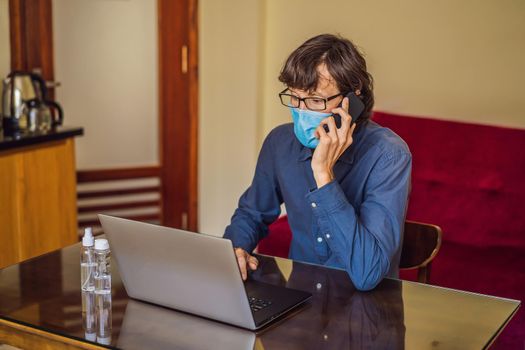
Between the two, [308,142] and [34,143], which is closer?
[308,142]

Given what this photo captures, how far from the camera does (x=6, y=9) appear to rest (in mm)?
3654

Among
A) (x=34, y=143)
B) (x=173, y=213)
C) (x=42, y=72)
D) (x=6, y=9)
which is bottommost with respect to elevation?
(x=173, y=213)

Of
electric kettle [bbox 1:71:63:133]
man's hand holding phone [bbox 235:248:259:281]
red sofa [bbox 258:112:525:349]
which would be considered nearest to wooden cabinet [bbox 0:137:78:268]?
electric kettle [bbox 1:71:63:133]

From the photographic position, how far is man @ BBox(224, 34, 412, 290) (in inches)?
67.0

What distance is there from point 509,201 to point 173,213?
2.00 meters

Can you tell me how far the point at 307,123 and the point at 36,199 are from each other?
5.96 ft

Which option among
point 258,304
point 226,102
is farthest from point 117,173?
point 258,304

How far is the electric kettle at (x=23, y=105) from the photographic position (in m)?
3.39

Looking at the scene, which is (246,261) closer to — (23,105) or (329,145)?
(329,145)

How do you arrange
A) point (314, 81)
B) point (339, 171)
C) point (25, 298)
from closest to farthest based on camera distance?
point (25, 298) < point (314, 81) < point (339, 171)

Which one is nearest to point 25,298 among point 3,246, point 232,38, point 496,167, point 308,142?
point 308,142

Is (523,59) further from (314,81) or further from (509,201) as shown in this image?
(314,81)

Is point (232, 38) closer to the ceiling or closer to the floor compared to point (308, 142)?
closer to the ceiling

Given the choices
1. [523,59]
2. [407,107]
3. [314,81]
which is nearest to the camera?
[314,81]
